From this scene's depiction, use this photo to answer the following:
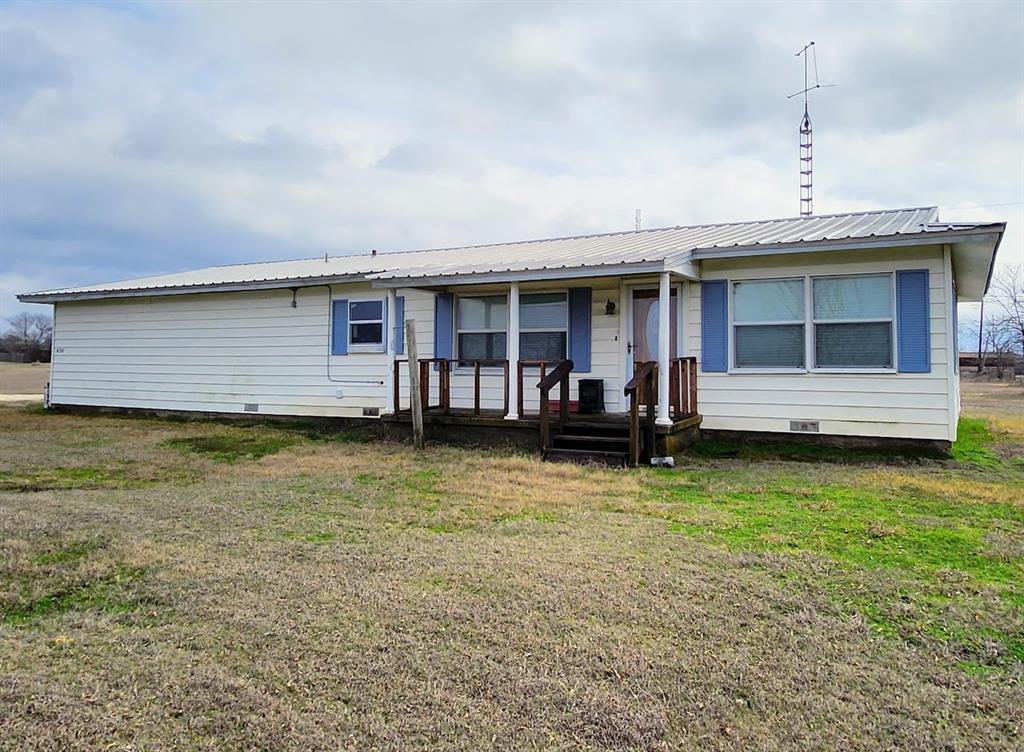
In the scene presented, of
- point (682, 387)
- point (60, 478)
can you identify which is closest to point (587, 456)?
point (682, 387)

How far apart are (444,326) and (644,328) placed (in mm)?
3184

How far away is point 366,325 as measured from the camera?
11.5m

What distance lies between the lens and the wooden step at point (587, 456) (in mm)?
7695

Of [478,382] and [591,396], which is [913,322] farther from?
[478,382]

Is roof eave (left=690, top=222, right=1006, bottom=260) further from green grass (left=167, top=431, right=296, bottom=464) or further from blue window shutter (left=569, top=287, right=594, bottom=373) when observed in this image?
→ green grass (left=167, top=431, right=296, bottom=464)

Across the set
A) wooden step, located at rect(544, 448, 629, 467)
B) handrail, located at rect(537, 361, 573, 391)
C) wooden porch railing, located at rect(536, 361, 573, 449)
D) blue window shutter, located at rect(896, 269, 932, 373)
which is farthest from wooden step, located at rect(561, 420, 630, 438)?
blue window shutter, located at rect(896, 269, 932, 373)

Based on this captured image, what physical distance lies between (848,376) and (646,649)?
6.72 m

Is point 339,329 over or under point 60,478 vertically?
over

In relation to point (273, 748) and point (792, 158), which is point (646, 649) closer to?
point (273, 748)

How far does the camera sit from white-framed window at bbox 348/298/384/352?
11367mm

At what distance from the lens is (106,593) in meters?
3.36

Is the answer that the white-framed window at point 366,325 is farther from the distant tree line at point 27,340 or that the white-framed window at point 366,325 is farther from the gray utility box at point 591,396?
the distant tree line at point 27,340

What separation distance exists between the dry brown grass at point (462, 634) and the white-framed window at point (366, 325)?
6007mm

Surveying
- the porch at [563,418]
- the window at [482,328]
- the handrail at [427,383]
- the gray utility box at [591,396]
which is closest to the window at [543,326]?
the porch at [563,418]
